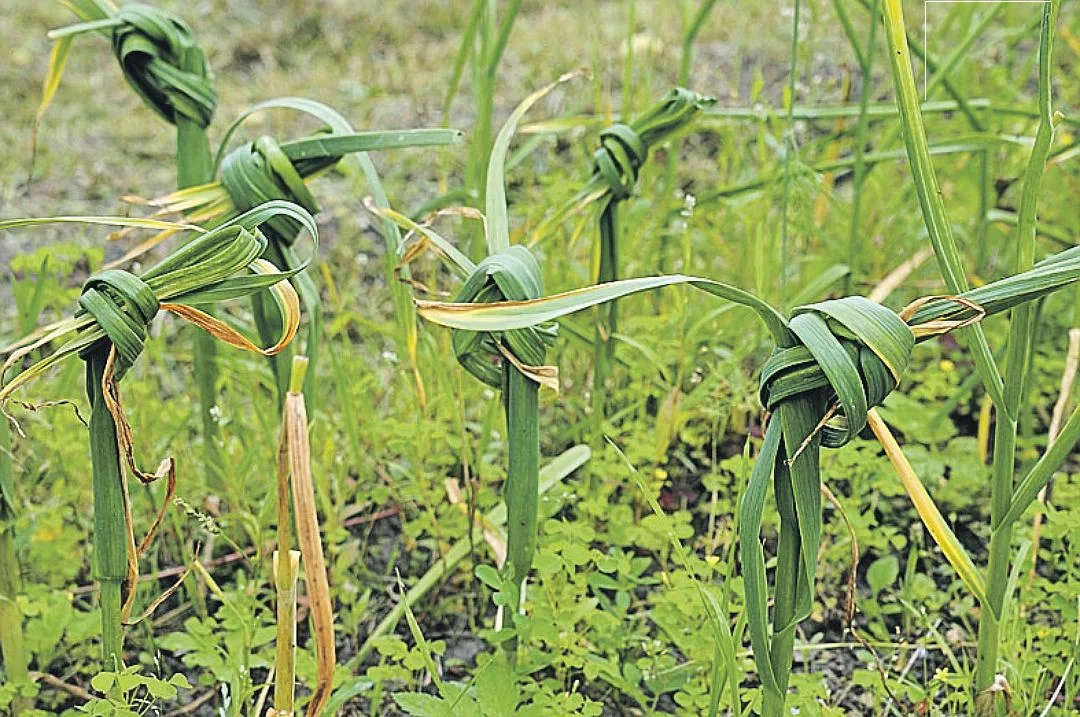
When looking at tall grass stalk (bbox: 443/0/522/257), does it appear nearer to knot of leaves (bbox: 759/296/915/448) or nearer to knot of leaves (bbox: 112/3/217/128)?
knot of leaves (bbox: 112/3/217/128)

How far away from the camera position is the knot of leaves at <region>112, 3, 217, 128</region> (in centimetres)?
124

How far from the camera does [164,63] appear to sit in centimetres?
127

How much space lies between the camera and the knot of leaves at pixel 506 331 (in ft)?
3.03

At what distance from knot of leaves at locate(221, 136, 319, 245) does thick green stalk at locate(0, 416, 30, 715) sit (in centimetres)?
31

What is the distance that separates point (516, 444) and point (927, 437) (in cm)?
73

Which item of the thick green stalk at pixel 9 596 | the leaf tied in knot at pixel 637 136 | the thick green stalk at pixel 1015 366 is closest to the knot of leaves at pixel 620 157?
the leaf tied in knot at pixel 637 136

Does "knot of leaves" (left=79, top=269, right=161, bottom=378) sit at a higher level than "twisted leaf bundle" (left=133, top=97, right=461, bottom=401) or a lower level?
lower

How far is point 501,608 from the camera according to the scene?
1.13 meters

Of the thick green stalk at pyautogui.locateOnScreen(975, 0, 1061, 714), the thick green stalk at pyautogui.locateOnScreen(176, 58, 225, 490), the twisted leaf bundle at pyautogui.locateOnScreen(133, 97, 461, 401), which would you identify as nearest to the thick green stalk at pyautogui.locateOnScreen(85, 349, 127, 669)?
the twisted leaf bundle at pyautogui.locateOnScreen(133, 97, 461, 401)

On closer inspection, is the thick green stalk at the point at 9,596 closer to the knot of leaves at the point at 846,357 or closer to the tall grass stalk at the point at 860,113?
the knot of leaves at the point at 846,357

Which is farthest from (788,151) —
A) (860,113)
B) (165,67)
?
(165,67)

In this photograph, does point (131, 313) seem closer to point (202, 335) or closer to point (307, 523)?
point (307, 523)

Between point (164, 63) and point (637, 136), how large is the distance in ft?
1.69

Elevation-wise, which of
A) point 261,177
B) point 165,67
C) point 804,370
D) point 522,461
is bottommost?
point 522,461
